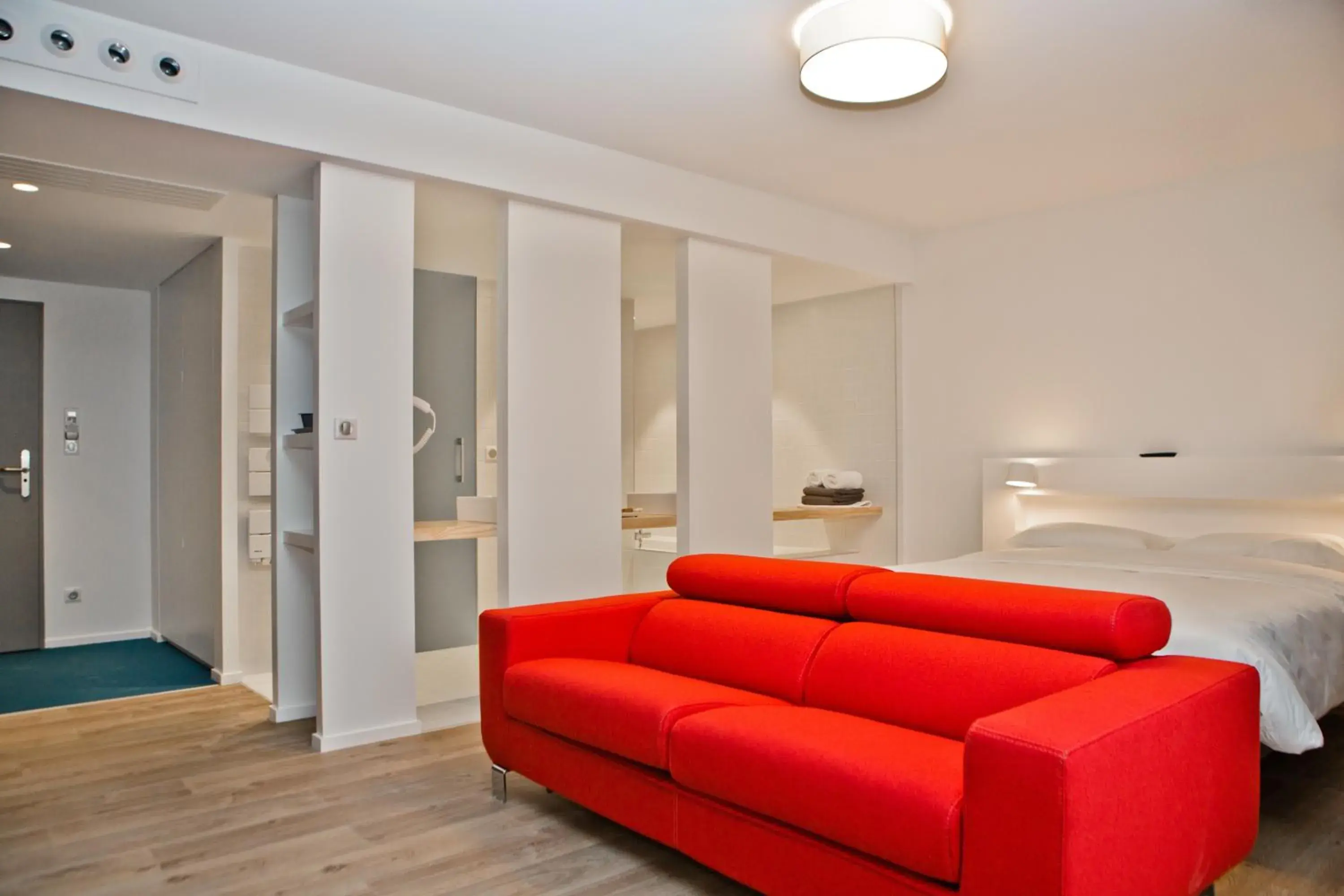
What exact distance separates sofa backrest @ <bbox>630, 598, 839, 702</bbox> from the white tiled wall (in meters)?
3.39

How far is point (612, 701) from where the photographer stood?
256 cm

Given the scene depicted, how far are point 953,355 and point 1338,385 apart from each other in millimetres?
2117

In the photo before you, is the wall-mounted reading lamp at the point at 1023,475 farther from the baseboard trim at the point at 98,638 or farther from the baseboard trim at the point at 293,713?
the baseboard trim at the point at 98,638

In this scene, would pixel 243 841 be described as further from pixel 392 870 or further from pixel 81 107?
pixel 81 107

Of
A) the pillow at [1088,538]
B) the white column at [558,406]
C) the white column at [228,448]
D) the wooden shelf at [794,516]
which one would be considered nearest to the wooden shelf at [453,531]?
the white column at [558,406]

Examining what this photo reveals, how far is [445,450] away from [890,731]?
13.3 ft

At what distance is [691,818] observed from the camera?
2334mm

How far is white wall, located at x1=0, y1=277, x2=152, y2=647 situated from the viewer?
596 cm

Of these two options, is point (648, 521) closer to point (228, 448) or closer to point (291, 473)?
point (291, 473)

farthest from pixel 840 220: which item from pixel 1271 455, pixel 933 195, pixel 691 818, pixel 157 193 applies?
pixel 691 818

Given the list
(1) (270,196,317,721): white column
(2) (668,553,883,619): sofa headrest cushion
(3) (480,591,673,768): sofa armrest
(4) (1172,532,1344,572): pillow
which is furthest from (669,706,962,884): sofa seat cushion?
(4) (1172,532,1344,572): pillow

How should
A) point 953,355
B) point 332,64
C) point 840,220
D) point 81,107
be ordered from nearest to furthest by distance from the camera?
point 81,107, point 332,64, point 840,220, point 953,355

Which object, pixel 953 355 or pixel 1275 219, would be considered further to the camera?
pixel 953 355

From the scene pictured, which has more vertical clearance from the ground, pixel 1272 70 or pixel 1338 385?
pixel 1272 70
